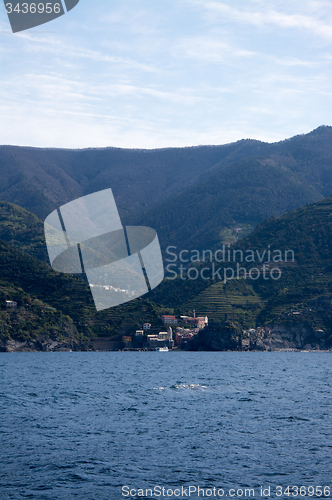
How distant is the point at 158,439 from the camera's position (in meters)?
28.3

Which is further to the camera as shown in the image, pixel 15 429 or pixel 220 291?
pixel 220 291

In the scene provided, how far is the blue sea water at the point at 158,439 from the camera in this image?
21.3 m

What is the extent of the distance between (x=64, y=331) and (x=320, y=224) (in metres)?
99.1

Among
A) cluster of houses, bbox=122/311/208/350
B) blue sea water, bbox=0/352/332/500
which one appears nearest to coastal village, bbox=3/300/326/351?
cluster of houses, bbox=122/311/208/350

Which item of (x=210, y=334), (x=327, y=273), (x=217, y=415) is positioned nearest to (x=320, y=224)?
(x=327, y=273)

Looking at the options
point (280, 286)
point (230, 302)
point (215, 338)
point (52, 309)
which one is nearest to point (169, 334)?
point (215, 338)

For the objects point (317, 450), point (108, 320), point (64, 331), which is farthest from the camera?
point (108, 320)

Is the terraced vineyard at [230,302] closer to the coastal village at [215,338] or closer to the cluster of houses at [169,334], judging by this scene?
the coastal village at [215,338]

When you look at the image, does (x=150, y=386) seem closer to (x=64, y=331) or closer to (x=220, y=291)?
(x=64, y=331)

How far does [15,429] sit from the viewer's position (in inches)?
1184

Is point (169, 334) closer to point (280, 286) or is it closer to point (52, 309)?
point (52, 309)

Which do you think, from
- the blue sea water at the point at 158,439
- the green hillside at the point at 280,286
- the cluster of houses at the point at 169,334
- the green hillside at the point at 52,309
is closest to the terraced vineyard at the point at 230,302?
the green hillside at the point at 280,286

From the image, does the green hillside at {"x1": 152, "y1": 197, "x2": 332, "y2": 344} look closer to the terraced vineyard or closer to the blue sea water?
the terraced vineyard

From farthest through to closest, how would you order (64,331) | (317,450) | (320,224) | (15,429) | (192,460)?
(320,224) < (64,331) < (15,429) < (317,450) < (192,460)
